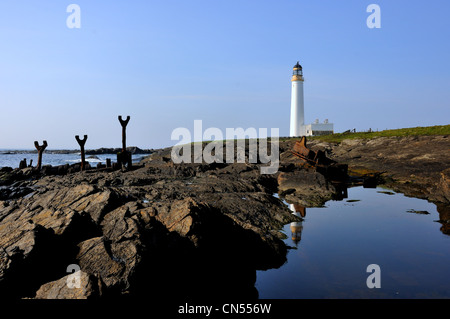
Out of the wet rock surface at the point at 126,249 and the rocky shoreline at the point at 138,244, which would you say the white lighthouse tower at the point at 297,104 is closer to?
the rocky shoreline at the point at 138,244

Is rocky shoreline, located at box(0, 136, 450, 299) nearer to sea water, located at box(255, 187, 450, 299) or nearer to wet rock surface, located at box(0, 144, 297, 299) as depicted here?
wet rock surface, located at box(0, 144, 297, 299)

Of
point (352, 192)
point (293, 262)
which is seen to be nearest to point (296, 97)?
point (352, 192)

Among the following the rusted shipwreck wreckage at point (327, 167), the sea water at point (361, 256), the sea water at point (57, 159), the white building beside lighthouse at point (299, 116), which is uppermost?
the white building beside lighthouse at point (299, 116)

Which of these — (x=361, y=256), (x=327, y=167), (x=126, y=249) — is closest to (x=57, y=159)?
(x=327, y=167)

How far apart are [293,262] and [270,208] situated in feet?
15.3

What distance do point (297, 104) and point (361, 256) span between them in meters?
63.6

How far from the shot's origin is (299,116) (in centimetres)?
7088

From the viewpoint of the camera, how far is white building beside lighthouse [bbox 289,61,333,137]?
6962 centimetres

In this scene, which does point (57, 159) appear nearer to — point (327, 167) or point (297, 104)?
point (297, 104)

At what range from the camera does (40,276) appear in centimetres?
610

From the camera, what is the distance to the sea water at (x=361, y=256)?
7.29 meters

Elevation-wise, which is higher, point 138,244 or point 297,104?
point 297,104

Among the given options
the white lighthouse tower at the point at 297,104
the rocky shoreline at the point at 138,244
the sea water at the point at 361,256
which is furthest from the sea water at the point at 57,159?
the sea water at the point at 361,256
